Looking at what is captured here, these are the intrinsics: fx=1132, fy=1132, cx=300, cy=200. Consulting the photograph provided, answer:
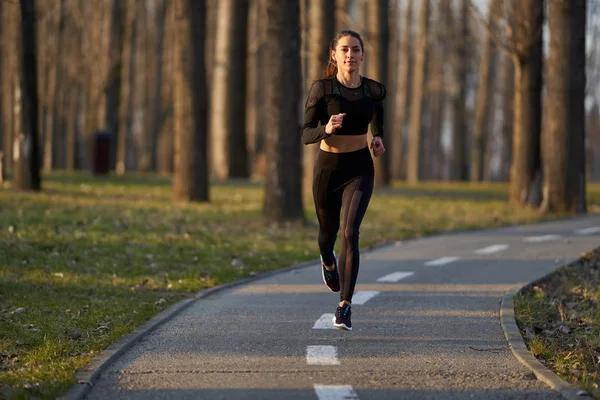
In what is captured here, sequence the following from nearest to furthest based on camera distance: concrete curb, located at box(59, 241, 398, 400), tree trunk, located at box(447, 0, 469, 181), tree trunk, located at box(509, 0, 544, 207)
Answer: concrete curb, located at box(59, 241, 398, 400) → tree trunk, located at box(509, 0, 544, 207) → tree trunk, located at box(447, 0, 469, 181)

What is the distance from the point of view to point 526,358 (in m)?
8.01

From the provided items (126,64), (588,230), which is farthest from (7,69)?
(588,230)

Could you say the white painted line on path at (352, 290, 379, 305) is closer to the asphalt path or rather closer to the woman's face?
the asphalt path

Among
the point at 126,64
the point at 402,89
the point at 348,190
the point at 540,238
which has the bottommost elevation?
the point at 540,238

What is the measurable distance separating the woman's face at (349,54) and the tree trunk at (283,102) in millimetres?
10092

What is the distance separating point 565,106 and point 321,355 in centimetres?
1649

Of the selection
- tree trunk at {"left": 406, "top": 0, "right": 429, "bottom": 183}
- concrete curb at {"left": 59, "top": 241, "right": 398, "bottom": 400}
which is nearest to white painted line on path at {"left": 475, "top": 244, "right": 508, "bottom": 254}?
concrete curb at {"left": 59, "top": 241, "right": 398, "bottom": 400}

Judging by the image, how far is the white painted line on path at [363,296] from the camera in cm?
1108

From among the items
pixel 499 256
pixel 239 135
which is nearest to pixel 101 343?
pixel 499 256

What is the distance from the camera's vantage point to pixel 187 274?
13.4m

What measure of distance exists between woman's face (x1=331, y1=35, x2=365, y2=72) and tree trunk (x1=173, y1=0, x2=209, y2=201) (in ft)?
49.4

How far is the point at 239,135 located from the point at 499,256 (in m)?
20.4

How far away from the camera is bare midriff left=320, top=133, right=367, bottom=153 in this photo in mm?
9039

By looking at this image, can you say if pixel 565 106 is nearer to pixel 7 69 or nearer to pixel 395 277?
pixel 395 277
